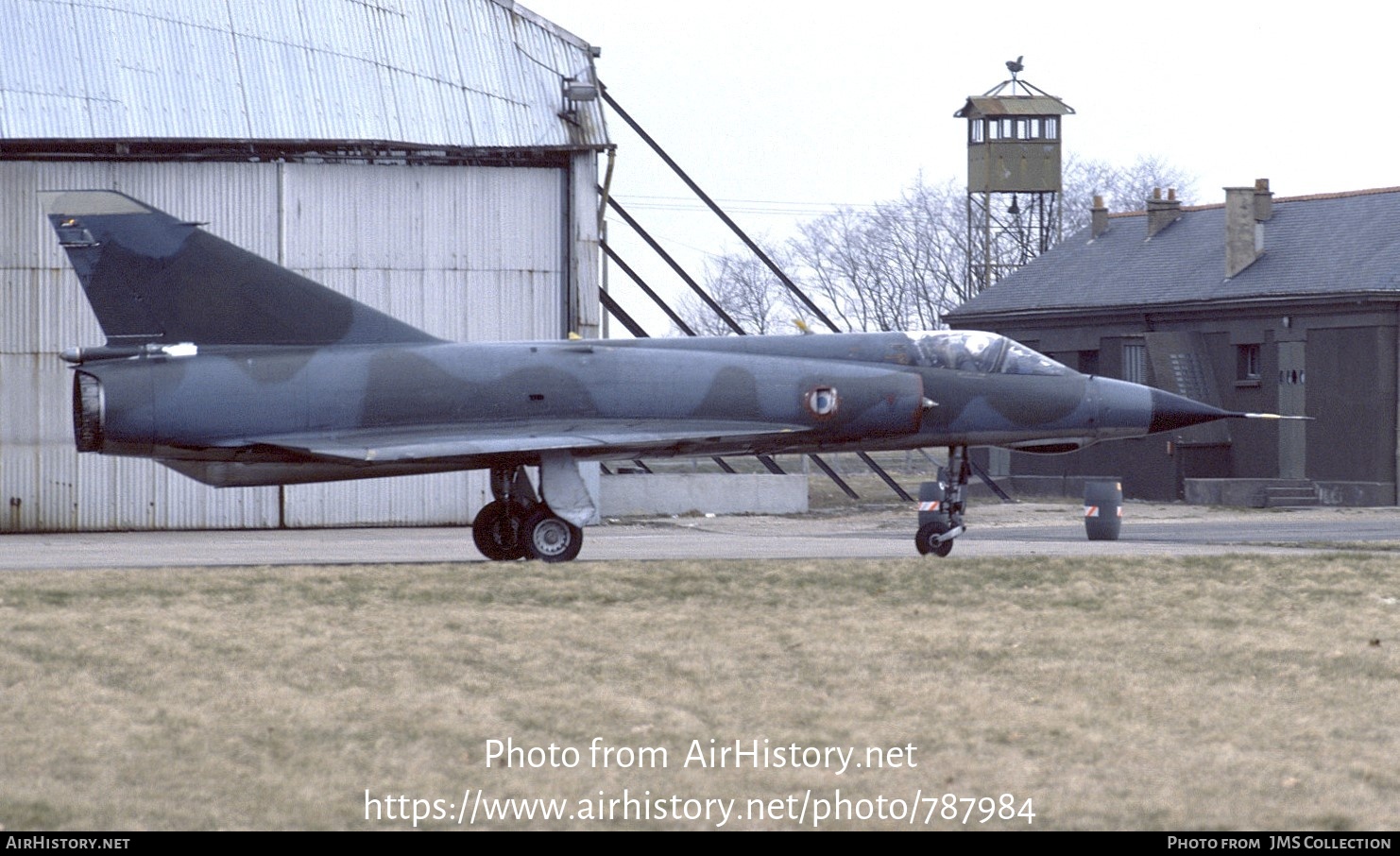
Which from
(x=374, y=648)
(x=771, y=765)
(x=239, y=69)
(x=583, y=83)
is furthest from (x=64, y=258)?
(x=771, y=765)

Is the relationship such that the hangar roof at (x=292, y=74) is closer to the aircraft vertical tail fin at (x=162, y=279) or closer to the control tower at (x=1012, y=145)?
the aircraft vertical tail fin at (x=162, y=279)

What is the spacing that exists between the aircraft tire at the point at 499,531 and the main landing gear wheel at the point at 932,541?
4.65 m

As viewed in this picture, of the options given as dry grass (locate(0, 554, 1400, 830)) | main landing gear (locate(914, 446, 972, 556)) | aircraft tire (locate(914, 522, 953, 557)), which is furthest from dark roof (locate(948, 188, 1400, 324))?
dry grass (locate(0, 554, 1400, 830))

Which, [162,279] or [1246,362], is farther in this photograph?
[1246,362]

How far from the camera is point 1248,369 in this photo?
158 ft

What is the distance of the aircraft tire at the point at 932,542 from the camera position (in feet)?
69.4

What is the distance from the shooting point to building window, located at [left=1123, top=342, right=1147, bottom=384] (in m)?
50.0

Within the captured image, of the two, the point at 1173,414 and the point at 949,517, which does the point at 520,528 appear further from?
the point at 1173,414

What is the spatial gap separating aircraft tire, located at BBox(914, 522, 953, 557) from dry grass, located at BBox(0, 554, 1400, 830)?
313 centimetres

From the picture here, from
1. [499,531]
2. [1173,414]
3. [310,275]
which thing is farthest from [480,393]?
[310,275]

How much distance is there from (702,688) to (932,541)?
964cm

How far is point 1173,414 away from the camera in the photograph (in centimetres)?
2200

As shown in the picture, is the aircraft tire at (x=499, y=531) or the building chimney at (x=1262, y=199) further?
the building chimney at (x=1262, y=199)

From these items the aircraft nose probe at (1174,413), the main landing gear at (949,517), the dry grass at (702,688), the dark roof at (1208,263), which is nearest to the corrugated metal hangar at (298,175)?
the main landing gear at (949,517)
